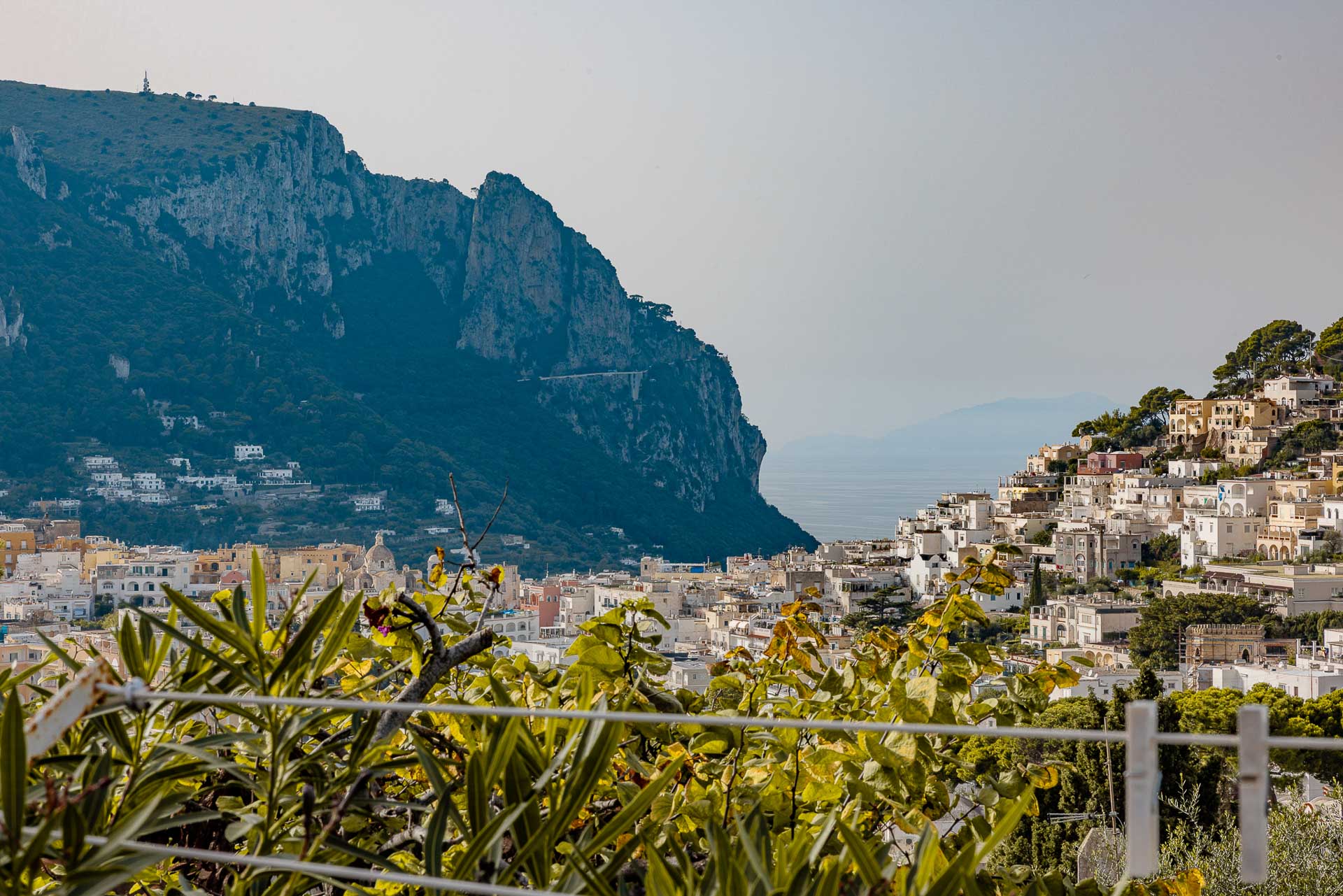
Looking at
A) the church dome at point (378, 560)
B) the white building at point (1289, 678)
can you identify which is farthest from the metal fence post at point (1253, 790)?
the church dome at point (378, 560)

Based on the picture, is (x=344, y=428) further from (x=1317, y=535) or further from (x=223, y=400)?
(x=1317, y=535)

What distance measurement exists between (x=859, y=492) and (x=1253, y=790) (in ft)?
330

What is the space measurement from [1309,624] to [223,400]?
157 ft

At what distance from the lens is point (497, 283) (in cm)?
7500

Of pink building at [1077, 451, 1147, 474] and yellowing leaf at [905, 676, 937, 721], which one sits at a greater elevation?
pink building at [1077, 451, 1147, 474]

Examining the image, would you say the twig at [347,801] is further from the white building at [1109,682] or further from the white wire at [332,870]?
the white building at [1109,682]

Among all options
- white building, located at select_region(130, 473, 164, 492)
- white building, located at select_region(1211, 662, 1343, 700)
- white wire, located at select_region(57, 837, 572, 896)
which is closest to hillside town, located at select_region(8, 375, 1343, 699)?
white building, located at select_region(1211, 662, 1343, 700)

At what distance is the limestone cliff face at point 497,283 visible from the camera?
68.3 meters

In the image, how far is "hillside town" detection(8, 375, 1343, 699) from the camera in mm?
23531

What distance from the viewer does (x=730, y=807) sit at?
143 cm

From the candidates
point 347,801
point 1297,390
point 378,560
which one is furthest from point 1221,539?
point 347,801

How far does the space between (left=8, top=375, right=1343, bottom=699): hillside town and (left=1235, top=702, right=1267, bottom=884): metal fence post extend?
17619mm

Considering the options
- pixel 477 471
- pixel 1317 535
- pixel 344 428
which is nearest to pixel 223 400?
pixel 344 428

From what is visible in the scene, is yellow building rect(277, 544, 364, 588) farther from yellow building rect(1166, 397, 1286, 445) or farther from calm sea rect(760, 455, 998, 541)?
calm sea rect(760, 455, 998, 541)
